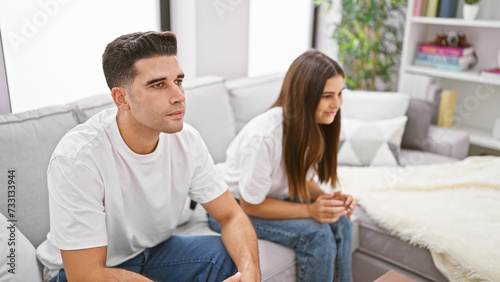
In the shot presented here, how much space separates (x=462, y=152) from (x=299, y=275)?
1454 millimetres

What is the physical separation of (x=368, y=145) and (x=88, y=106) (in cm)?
134

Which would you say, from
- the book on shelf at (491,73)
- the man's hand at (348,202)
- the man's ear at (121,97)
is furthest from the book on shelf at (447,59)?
the man's ear at (121,97)

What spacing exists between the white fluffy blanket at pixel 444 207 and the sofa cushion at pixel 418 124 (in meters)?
0.28

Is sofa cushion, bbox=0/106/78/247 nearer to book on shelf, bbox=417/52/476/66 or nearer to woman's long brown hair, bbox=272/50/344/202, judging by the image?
woman's long brown hair, bbox=272/50/344/202

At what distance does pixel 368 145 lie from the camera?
7.15 feet

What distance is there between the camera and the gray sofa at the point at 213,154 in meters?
1.32

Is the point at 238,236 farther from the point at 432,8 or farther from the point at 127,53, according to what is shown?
the point at 432,8

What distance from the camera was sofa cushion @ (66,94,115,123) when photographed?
1535 millimetres

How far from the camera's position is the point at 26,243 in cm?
126

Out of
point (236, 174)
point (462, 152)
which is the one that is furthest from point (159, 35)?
point (462, 152)

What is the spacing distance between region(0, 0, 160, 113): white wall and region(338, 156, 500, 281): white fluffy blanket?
50.0 inches

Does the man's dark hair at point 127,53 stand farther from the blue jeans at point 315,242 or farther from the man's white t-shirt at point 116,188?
the blue jeans at point 315,242

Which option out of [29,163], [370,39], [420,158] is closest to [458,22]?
[370,39]

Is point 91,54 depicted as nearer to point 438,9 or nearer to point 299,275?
point 299,275
